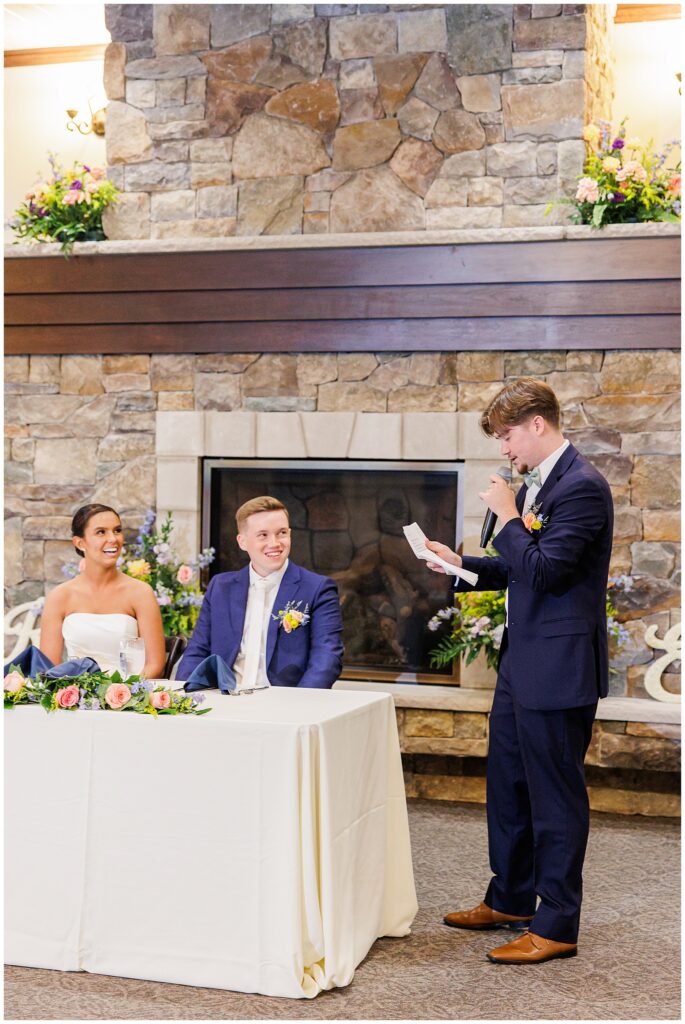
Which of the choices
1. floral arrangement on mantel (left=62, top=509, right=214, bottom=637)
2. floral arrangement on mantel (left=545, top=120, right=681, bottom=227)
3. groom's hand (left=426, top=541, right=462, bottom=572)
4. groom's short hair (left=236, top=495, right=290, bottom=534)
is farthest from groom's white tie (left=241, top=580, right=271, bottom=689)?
floral arrangement on mantel (left=545, top=120, right=681, bottom=227)

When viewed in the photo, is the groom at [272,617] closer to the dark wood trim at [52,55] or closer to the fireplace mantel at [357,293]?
the fireplace mantel at [357,293]

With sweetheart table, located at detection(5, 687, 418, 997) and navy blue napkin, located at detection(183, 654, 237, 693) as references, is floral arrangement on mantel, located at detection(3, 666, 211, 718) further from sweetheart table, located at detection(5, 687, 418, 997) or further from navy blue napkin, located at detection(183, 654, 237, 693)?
navy blue napkin, located at detection(183, 654, 237, 693)

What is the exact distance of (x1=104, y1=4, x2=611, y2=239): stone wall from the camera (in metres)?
5.01

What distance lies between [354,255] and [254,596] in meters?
2.17

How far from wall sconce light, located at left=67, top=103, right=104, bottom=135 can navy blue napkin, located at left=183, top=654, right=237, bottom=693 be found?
3.61 metres

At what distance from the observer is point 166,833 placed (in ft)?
9.32

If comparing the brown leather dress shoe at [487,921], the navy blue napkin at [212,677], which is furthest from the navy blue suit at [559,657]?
the navy blue napkin at [212,677]

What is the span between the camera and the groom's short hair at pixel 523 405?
10.0ft

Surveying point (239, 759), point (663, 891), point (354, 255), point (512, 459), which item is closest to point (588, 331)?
point (354, 255)

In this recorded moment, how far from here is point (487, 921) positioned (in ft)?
11.0

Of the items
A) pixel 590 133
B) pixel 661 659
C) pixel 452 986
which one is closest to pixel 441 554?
pixel 452 986

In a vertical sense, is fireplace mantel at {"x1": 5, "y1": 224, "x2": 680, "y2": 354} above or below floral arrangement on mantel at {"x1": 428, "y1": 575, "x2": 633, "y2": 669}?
above

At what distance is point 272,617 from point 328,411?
1.88 meters

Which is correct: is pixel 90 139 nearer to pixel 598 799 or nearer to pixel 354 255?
pixel 354 255
